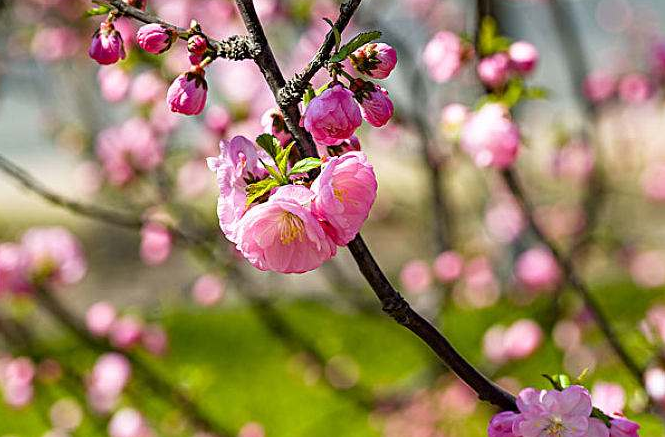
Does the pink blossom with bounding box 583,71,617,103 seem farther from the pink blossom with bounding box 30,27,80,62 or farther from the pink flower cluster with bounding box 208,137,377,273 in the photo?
the pink flower cluster with bounding box 208,137,377,273

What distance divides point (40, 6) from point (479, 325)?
6.30 feet

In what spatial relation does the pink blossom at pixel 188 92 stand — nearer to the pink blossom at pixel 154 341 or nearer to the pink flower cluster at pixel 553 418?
the pink flower cluster at pixel 553 418

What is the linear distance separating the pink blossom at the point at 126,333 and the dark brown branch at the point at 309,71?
133 centimetres

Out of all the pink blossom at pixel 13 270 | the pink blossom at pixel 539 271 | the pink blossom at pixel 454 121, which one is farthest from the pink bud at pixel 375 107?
the pink blossom at pixel 539 271

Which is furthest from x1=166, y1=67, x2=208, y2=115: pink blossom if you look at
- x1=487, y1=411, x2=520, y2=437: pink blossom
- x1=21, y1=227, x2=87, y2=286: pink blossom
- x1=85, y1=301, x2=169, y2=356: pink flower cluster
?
x1=85, y1=301, x2=169, y2=356: pink flower cluster

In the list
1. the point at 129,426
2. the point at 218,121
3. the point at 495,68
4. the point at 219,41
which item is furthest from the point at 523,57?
the point at 129,426

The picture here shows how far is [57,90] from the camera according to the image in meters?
2.91

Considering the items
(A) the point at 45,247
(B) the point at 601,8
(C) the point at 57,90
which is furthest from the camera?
(B) the point at 601,8

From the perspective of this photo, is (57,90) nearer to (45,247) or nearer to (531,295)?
(45,247)

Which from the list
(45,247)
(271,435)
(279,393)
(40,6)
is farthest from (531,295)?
(40,6)

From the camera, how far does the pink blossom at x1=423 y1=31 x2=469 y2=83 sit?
1.15 metres

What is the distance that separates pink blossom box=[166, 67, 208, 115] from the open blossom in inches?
2.1

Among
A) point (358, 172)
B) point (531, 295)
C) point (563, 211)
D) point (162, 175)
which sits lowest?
point (563, 211)

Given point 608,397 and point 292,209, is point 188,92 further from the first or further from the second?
point 608,397
